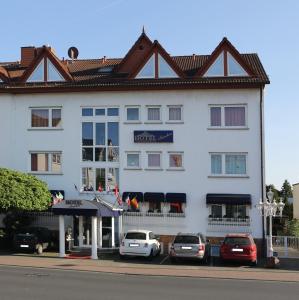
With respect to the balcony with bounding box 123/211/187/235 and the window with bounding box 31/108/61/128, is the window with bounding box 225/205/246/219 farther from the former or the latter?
the window with bounding box 31/108/61/128

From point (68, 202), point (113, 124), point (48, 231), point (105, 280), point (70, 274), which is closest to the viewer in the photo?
point (105, 280)

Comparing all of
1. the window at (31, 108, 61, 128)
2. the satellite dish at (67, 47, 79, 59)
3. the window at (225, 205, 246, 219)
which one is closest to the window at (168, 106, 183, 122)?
the window at (225, 205, 246, 219)

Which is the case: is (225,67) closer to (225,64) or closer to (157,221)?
(225,64)

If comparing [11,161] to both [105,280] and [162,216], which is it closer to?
[162,216]

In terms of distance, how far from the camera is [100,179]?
3319 cm

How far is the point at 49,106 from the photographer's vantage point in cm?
3394

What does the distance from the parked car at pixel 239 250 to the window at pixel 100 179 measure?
9855 mm

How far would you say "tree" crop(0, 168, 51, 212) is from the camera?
2828 centimetres

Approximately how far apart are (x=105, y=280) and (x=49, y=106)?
17.6 metres

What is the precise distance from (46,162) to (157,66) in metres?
9.49

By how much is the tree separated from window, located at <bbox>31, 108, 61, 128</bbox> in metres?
4.72

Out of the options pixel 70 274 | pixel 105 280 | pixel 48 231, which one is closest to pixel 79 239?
pixel 48 231

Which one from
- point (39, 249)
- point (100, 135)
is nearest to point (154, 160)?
point (100, 135)

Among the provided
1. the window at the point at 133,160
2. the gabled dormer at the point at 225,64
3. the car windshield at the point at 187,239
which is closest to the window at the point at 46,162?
the window at the point at 133,160
